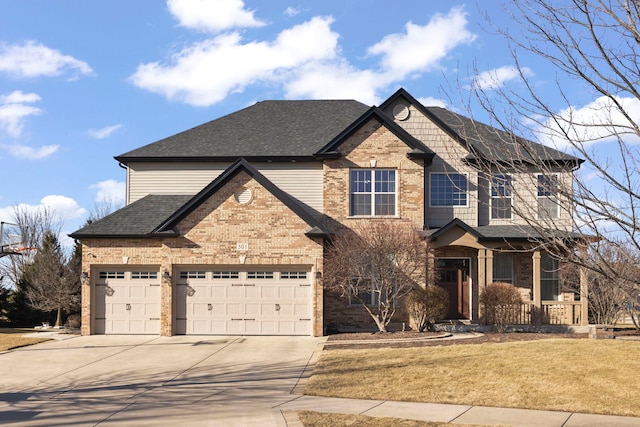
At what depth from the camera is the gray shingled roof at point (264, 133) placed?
26031mm

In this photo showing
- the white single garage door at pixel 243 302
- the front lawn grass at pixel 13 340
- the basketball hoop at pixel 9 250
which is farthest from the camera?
the basketball hoop at pixel 9 250

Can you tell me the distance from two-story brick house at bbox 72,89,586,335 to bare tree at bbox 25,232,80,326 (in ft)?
17.7

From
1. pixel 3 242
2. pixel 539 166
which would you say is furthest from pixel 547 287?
pixel 3 242

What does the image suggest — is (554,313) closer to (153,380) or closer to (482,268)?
(482,268)

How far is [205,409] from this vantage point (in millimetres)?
10992

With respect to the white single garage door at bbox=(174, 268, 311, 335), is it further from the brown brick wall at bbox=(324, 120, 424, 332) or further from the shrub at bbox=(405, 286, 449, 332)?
the shrub at bbox=(405, 286, 449, 332)

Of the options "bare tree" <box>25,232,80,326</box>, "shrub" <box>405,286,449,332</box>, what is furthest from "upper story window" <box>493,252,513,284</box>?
"bare tree" <box>25,232,80,326</box>

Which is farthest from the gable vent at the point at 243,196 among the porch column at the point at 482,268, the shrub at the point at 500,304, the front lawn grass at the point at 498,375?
the shrub at the point at 500,304

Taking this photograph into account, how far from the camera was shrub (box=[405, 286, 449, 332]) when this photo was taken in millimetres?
22188

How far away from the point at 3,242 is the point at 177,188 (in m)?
19.4

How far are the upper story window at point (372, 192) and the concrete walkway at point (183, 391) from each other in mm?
6394

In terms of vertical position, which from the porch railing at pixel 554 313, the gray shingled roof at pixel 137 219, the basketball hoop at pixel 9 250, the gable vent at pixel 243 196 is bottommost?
the porch railing at pixel 554 313

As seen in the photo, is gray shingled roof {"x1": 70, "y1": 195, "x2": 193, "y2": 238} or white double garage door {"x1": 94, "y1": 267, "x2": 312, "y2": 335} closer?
white double garage door {"x1": 94, "y1": 267, "x2": 312, "y2": 335}

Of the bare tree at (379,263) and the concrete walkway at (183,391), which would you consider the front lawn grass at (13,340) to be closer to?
the concrete walkway at (183,391)
